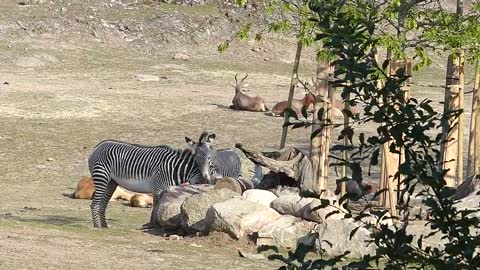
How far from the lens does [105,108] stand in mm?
25312

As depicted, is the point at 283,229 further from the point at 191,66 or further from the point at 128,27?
the point at 128,27

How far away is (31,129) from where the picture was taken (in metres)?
22.8

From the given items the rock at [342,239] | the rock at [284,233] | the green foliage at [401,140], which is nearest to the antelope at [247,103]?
the rock at [284,233]

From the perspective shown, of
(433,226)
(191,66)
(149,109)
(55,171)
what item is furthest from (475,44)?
(191,66)

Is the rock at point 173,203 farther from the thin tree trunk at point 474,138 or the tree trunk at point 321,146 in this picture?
the thin tree trunk at point 474,138

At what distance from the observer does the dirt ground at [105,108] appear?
11102mm

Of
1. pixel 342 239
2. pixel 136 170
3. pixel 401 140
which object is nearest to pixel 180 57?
pixel 136 170

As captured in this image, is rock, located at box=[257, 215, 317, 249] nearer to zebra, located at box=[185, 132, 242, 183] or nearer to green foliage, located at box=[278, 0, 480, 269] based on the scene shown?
zebra, located at box=[185, 132, 242, 183]

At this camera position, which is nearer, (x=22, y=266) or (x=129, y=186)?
(x=22, y=266)

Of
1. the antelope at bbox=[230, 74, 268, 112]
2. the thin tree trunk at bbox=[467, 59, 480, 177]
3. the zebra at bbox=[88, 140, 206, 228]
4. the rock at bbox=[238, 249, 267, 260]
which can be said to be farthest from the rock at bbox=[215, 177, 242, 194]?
the antelope at bbox=[230, 74, 268, 112]

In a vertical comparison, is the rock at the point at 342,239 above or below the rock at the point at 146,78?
below

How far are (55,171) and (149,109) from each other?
20.2ft

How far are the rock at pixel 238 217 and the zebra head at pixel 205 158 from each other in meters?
2.44

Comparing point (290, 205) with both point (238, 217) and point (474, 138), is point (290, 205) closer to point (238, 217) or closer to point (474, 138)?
point (238, 217)
